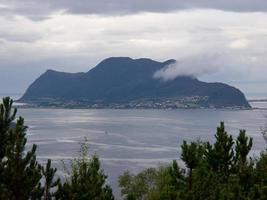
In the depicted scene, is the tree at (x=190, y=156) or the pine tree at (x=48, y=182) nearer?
the pine tree at (x=48, y=182)

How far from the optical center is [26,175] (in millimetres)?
20984

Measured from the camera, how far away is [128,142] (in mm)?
165875

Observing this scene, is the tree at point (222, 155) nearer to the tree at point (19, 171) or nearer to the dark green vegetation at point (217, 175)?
the dark green vegetation at point (217, 175)

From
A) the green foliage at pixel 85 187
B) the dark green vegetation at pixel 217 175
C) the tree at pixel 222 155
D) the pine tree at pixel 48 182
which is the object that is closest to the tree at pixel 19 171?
the pine tree at pixel 48 182

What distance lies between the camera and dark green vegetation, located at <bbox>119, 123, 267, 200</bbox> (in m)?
21.9

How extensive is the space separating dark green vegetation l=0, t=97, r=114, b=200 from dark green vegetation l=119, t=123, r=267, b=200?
1.75 m

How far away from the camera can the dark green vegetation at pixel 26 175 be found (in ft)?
68.7

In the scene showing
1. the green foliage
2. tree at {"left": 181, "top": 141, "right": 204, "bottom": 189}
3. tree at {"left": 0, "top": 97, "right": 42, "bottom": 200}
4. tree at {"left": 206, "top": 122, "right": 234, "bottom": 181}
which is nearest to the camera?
tree at {"left": 0, "top": 97, "right": 42, "bottom": 200}

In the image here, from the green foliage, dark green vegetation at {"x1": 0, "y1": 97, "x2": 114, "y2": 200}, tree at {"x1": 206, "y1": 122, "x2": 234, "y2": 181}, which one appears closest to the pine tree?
dark green vegetation at {"x1": 0, "y1": 97, "x2": 114, "y2": 200}

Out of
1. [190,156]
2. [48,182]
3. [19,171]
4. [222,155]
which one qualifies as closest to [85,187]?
[48,182]

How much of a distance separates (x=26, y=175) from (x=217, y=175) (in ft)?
31.2

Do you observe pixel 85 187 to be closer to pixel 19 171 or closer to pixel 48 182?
pixel 48 182

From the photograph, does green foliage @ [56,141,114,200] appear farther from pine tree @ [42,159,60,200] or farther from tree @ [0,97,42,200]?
tree @ [0,97,42,200]

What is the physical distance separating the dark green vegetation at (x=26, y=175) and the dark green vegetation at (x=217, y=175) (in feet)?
5.75
